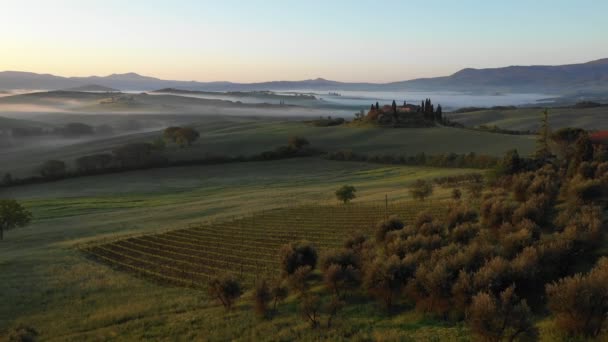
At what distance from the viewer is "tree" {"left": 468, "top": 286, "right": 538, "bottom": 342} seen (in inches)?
597

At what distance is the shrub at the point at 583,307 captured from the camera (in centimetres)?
1506

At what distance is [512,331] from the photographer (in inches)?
602

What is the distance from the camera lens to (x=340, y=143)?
13050 cm

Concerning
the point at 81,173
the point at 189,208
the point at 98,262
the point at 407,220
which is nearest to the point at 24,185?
the point at 81,173

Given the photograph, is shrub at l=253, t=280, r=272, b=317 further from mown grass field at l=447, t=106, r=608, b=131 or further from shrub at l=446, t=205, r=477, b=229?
mown grass field at l=447, t=106, r=608, b=131

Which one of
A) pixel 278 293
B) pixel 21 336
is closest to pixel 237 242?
pixel 278 293

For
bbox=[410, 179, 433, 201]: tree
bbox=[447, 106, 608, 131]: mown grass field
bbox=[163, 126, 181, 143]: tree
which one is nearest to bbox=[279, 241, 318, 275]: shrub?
bbox=[410, 179, 433, 201]: tree

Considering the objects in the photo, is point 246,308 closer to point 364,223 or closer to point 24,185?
point 364,223

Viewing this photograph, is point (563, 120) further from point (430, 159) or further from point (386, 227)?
point (386, 227)

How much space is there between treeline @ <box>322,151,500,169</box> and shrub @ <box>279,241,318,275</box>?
54731 mm

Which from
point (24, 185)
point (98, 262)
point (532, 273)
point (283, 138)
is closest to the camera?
point (532, 273)

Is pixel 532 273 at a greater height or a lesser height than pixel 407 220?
greater

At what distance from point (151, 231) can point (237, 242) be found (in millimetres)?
13337

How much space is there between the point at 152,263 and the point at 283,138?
351 feet
